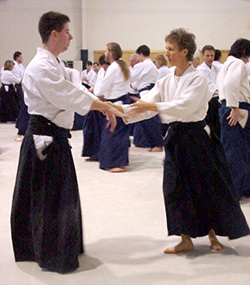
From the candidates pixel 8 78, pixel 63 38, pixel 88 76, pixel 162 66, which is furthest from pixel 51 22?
pixel 88 76

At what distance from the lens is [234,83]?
379 cm

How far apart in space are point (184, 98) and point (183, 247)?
39.3 inches

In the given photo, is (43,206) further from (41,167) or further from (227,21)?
(227,21)

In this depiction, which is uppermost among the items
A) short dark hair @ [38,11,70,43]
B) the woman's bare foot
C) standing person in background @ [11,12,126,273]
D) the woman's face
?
short dark hair @ [38,11,70,43]

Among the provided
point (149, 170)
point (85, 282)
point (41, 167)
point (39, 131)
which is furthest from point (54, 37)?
point (149, 170)

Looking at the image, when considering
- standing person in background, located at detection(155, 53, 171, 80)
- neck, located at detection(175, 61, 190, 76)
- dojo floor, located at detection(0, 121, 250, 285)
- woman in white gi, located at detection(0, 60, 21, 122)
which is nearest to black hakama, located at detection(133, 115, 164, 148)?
standing person in background, located at detection(155, 53, 171, 80)

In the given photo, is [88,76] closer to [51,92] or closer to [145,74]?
[145,74]

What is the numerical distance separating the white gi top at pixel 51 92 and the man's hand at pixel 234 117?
5.71ft

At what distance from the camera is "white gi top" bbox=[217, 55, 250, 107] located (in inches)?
149

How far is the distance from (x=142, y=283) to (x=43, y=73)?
4.34 feet

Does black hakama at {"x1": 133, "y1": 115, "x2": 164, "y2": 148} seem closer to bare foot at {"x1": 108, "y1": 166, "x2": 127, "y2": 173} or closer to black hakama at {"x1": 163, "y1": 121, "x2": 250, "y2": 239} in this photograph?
bare foot at {"x1": 108, "y1": 166, "x2": 127, "y2": 173}

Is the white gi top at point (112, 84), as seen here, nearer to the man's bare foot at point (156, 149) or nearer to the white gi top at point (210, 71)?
the white gi top at point (210, 71)

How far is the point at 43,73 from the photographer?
8.14 ft

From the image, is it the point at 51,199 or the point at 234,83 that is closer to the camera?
the point at 51,199
